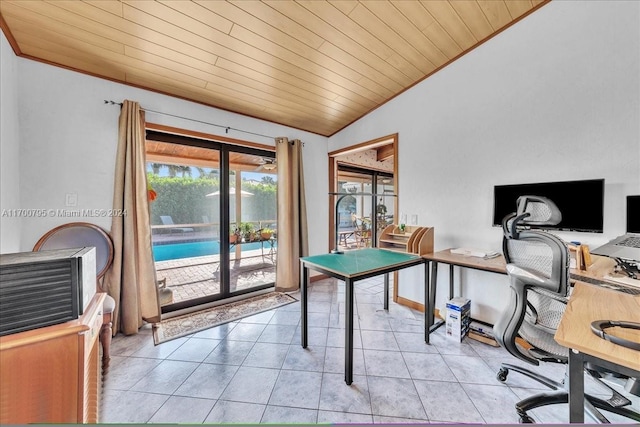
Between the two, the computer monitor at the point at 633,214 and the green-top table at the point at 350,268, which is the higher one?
the computer monitor at the point at 633,214

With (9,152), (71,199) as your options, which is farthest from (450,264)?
(9,152)

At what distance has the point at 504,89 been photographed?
2.26 meters

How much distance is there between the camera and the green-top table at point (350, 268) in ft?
5.57

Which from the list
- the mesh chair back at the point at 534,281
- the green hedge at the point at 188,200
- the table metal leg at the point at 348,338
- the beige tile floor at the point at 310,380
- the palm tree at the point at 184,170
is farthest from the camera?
the palm tree at the point at 184,170

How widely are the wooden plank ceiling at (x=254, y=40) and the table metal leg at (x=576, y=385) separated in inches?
93.2

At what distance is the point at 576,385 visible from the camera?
91 cm

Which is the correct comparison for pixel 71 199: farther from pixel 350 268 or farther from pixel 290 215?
pixel 350 268

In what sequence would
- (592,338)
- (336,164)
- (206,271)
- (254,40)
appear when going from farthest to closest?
1. (336,164)
2. (206,271)
3. (254,40)
4. (592,338)

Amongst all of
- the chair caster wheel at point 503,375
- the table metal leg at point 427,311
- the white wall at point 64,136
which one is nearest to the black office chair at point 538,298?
the chair caster wheel at point 503,375

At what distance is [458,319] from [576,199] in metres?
1.37

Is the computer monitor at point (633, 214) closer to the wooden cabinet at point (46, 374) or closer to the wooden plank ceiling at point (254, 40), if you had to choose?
the wooden plank ceiling at point (254, 40)

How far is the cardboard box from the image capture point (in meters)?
2.21

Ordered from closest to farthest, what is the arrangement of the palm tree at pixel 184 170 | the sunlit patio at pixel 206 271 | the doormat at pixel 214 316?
1. the doormat at pixel 214 316
2. the palm tree at pixel 184 170
3. the sunlit patio at pixel 206 271

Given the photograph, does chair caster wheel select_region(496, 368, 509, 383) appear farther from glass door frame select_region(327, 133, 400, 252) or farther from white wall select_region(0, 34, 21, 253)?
white wall select_region(0, 34, 21, 253)
